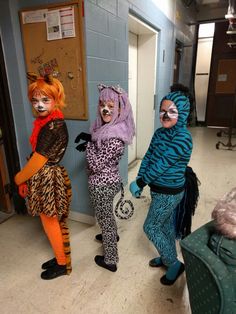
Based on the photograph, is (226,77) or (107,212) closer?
(107,212)

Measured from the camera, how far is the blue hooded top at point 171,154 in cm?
128

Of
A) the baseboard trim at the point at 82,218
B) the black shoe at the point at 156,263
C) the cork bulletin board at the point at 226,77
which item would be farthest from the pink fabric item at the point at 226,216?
the cork bulletin board at the point at 226,77

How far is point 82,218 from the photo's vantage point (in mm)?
2256

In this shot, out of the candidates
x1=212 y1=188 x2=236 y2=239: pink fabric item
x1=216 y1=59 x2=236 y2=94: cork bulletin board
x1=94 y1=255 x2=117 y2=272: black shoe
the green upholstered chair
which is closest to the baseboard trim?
x1=94 y1=255 x2=117 y2=272: black shoe

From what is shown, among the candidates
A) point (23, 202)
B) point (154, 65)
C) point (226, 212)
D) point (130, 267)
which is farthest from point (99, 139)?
point (154, 65)

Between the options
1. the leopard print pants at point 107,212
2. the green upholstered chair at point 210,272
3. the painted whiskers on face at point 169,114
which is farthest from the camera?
the leopard print pants at point 107,212

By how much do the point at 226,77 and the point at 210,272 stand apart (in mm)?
6433

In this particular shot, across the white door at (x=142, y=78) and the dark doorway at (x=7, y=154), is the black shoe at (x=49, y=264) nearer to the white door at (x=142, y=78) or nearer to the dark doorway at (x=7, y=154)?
the dark doorway at (x=7, y=154)

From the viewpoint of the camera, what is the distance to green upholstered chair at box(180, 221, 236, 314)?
2.86 feet

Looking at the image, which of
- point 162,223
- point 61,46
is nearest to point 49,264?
point 162,223

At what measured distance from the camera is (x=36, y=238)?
204cm

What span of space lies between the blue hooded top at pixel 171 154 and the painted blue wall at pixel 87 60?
2.60 feet

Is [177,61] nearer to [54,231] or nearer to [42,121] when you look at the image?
[42,121]

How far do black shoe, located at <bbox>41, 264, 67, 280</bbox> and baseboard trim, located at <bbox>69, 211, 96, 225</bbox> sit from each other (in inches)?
23.8
